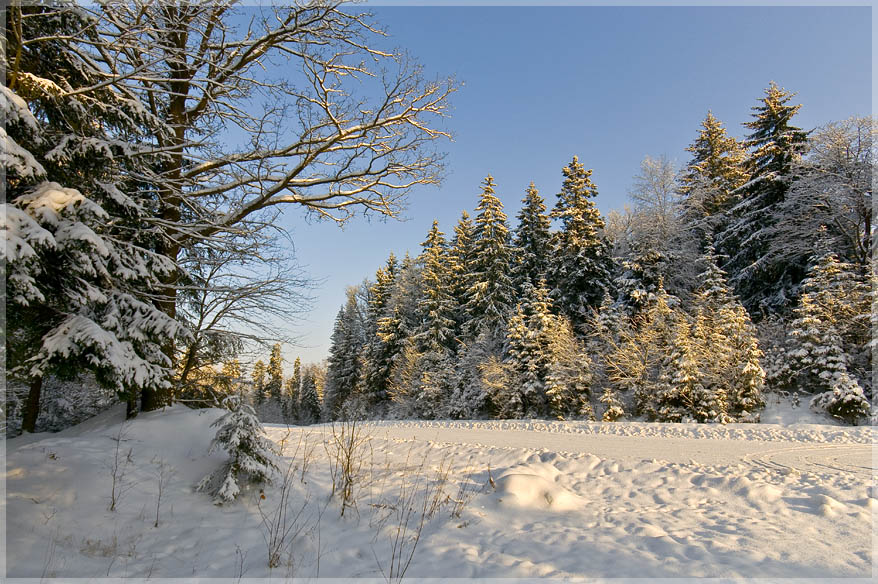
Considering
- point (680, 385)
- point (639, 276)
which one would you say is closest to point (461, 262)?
point (639, 276)

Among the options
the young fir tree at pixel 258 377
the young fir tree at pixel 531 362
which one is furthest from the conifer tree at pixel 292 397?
the young fir tree at pixel 531 362

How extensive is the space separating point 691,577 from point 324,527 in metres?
2.93

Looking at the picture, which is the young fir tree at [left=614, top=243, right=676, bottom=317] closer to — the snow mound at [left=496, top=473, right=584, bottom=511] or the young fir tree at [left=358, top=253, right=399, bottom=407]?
the young fir tree at [left=358, top=253, right=399, bottom=407]

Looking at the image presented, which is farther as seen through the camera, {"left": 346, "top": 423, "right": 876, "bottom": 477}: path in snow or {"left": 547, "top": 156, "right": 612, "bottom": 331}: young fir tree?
{"left": 547, "top": 156, "right": 612, "bottom": 331}: young fir tree

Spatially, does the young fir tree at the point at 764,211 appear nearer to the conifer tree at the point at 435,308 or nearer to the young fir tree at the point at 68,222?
the conifer tree at the point at 435,308

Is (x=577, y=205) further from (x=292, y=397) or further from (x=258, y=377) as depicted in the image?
(x=292, y=397)

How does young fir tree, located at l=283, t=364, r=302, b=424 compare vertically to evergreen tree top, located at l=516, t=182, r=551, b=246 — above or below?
below

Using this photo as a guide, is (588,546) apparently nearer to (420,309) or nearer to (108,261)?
(108,261)

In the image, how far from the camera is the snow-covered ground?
302cm

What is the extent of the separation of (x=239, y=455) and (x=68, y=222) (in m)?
2.56

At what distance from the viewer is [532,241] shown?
27.2 m

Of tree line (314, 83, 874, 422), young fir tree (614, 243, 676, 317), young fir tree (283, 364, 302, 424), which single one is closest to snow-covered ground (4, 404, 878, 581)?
tree line (314, 83, 874, 422)

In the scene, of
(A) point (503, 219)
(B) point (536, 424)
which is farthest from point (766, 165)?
(B) point (536, 424)

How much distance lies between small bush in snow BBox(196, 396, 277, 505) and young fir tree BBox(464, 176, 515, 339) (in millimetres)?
20966
